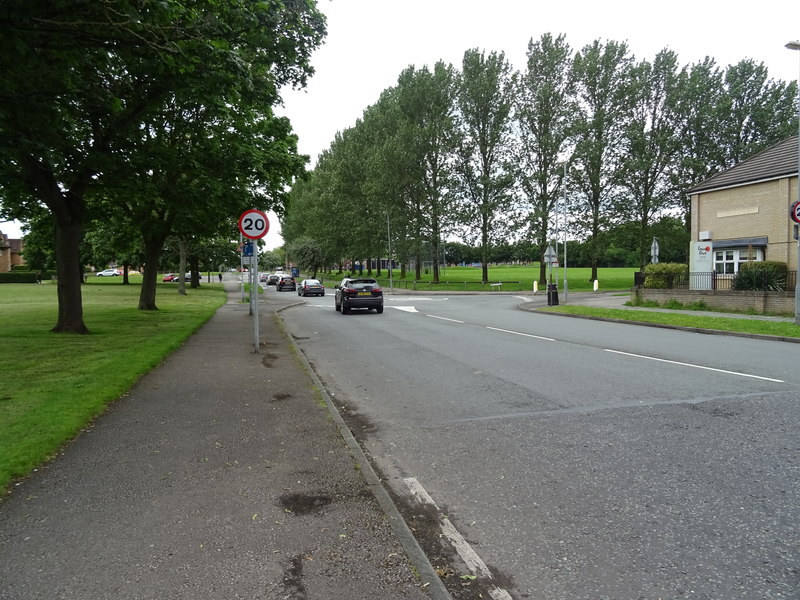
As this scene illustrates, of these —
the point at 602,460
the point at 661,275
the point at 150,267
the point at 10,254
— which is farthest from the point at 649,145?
the point at 10,254

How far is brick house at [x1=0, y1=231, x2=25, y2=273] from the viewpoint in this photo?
282 feet

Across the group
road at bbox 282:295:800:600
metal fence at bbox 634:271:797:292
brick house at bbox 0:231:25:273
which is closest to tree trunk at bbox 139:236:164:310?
road at bbox 282:295:800:600

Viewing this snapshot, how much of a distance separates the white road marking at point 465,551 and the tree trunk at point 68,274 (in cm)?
1300

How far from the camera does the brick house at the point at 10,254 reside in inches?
3383

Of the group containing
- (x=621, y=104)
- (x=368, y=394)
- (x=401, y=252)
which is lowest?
(x=368, y=394)

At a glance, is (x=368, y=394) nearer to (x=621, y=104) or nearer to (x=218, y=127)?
(x=218, y=127)

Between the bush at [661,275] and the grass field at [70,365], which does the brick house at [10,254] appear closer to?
the grass field at [70,365]

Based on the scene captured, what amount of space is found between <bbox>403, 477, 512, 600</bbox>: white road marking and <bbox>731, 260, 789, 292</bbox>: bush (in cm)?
2076

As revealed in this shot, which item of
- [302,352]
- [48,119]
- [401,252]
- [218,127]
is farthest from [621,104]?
[48,119]

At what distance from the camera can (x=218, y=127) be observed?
16.6m

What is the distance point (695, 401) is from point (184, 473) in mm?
5980

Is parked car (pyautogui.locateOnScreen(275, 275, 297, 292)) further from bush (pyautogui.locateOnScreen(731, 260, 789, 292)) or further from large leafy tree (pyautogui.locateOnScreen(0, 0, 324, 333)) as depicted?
bush (pyautogui.locateOnScreen(731, 260, 789, 292))

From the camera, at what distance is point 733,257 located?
26.7m

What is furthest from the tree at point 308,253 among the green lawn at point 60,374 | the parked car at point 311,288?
the green lawn at point 60,374
